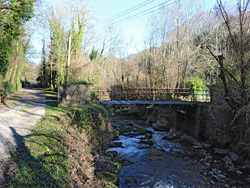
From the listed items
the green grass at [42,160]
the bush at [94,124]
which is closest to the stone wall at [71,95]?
the bush at [94,124]

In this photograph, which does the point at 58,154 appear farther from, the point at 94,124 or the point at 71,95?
the point at 71,95

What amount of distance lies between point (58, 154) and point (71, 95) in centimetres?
729

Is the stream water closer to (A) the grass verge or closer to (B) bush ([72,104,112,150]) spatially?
(B) bush ([72,104,112,150])

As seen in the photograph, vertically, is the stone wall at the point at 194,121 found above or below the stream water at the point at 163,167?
above

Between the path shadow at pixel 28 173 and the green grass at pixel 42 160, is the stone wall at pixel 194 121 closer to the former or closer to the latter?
the green grass at pixel 42 160

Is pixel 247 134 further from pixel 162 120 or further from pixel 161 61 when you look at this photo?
pixel 161 61

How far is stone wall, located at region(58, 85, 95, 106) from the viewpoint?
43.1 ft

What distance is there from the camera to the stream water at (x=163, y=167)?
854cm

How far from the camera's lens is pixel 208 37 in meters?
25.6

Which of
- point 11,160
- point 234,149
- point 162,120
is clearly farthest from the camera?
point 162,120

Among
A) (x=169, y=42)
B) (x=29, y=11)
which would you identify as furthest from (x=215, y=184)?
(x=169, y=42)

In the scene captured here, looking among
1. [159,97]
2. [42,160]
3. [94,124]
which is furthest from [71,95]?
[159,97]

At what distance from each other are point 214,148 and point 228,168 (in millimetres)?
3229

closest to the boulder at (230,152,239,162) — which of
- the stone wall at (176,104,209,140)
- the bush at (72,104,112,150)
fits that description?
the stone wall at (176,104,209,140)
